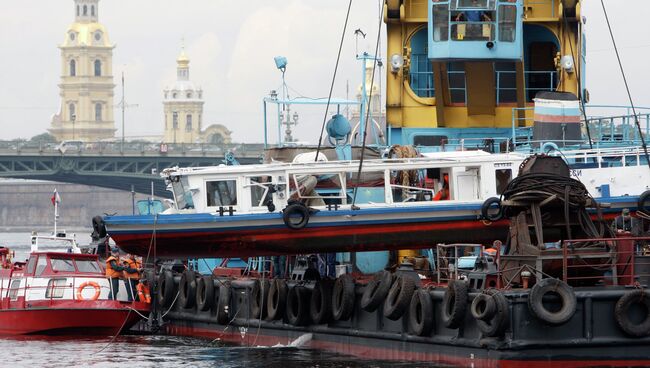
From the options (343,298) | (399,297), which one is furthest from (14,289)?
(399,297)

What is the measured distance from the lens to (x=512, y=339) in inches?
984

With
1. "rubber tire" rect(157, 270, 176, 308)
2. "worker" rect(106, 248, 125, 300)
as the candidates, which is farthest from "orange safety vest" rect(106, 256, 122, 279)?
"rubber tire" rect(157, 270, 176, 308)

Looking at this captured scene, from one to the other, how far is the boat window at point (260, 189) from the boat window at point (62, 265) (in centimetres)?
646

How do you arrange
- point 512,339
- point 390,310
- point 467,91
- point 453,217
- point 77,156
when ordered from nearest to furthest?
point 512,339 → point 390,310 → point 453,217 → point 467,91 → point 77,156

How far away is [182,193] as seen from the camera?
32.8 m

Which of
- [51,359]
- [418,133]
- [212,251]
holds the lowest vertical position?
[51,359]

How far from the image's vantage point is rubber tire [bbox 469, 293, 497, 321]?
24.9 m

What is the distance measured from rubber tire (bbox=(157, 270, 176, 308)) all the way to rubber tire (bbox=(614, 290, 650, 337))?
14.9m

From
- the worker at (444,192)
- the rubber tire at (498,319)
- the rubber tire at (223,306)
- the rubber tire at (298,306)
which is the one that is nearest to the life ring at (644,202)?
the worker at (444,192)

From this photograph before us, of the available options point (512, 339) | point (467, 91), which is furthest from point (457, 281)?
point (467, 91)

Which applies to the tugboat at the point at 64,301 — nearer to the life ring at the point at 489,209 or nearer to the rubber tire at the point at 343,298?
the rubber tire at the point at 343,298

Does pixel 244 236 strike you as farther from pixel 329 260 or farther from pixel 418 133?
pixel 418 133

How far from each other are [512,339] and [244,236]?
24.3 feet

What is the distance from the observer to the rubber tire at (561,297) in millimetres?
24594
